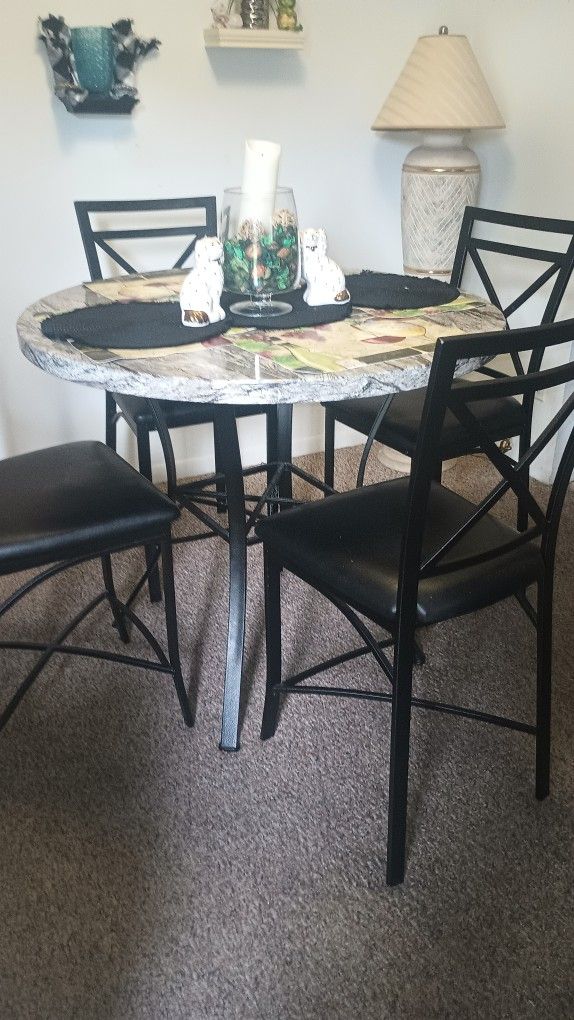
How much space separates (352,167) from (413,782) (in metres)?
2.07

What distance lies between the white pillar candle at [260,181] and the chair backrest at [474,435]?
0.58 m

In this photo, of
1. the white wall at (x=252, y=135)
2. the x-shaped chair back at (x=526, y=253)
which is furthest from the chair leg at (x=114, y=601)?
the x-shaped chair back at (x=526, y=253)

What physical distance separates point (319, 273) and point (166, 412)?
568 mm

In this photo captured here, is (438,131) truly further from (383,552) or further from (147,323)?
(383,552)

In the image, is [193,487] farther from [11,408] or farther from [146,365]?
[146,365]

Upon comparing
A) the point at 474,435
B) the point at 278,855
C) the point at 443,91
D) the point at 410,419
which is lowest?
the point at 278,855

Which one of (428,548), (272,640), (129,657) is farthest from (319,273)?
(129,657)

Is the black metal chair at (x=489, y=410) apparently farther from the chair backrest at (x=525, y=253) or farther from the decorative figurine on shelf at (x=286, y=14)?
the decorative figurine on shelf at (x=286, y=14)

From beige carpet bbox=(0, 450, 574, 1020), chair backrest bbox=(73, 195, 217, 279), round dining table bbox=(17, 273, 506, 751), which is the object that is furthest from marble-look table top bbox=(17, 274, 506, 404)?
beige carpet bbox=(0, 450, 574, 1020)

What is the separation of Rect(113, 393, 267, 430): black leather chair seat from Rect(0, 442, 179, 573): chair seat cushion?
0.31m

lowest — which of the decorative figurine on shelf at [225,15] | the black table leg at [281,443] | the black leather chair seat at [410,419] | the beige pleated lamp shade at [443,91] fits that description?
the black table leg at [281,443]

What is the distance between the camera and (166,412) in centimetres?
199

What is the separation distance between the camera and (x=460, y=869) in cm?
136

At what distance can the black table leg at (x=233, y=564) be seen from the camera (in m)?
1.57
